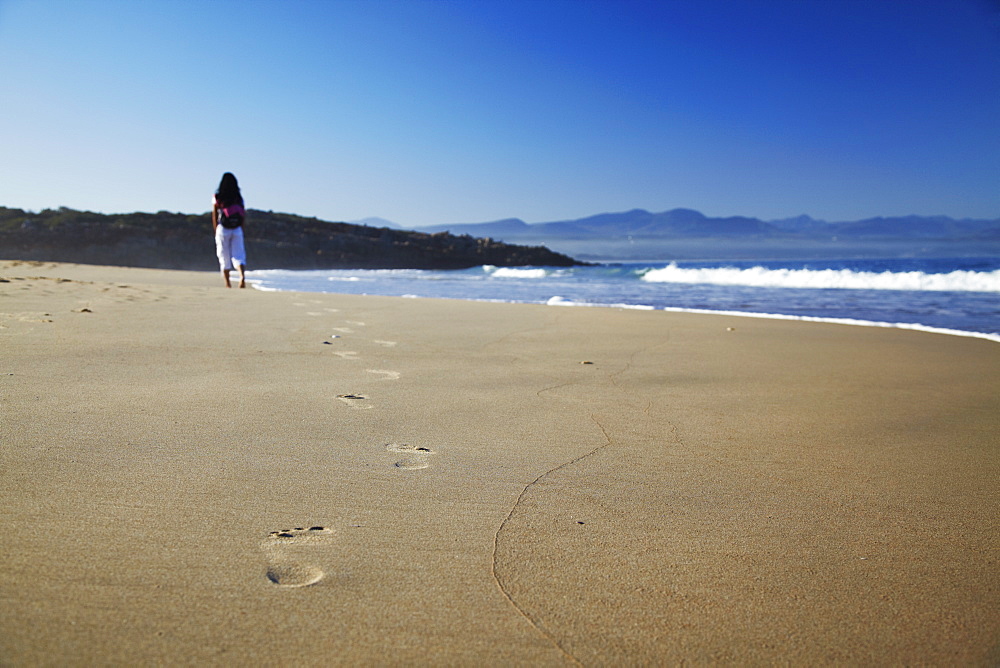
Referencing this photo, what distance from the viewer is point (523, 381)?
2.76m

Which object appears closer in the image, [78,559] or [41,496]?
[78,559]

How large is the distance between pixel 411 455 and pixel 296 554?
1.99ft

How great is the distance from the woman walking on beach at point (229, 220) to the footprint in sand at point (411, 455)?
23.5 feet

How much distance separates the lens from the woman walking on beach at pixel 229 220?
824 centimetres

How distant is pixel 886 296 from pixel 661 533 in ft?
34.6

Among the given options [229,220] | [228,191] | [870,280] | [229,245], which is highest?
[228,191]

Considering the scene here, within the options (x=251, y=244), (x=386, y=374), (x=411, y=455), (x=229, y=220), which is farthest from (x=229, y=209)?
(x=251, y=244)

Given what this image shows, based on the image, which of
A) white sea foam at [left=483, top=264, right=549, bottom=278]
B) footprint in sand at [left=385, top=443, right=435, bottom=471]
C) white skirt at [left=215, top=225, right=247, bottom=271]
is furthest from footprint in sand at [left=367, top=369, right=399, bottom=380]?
white sea foam at [left=483, top=264, right=549, bottom=278]

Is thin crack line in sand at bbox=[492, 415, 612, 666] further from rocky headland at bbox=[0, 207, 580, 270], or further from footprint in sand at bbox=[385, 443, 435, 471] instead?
rocky headland at bbox=[0, 207, 580, 270]

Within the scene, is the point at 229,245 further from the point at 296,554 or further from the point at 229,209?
the point at 296,554

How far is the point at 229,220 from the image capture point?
27.2 feet

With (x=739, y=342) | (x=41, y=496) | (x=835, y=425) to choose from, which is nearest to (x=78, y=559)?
(x=41, y=496)

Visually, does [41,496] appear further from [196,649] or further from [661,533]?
[661,533]

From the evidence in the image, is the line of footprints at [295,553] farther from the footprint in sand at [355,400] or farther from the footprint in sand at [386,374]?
the footprint in sand at [386,374]
